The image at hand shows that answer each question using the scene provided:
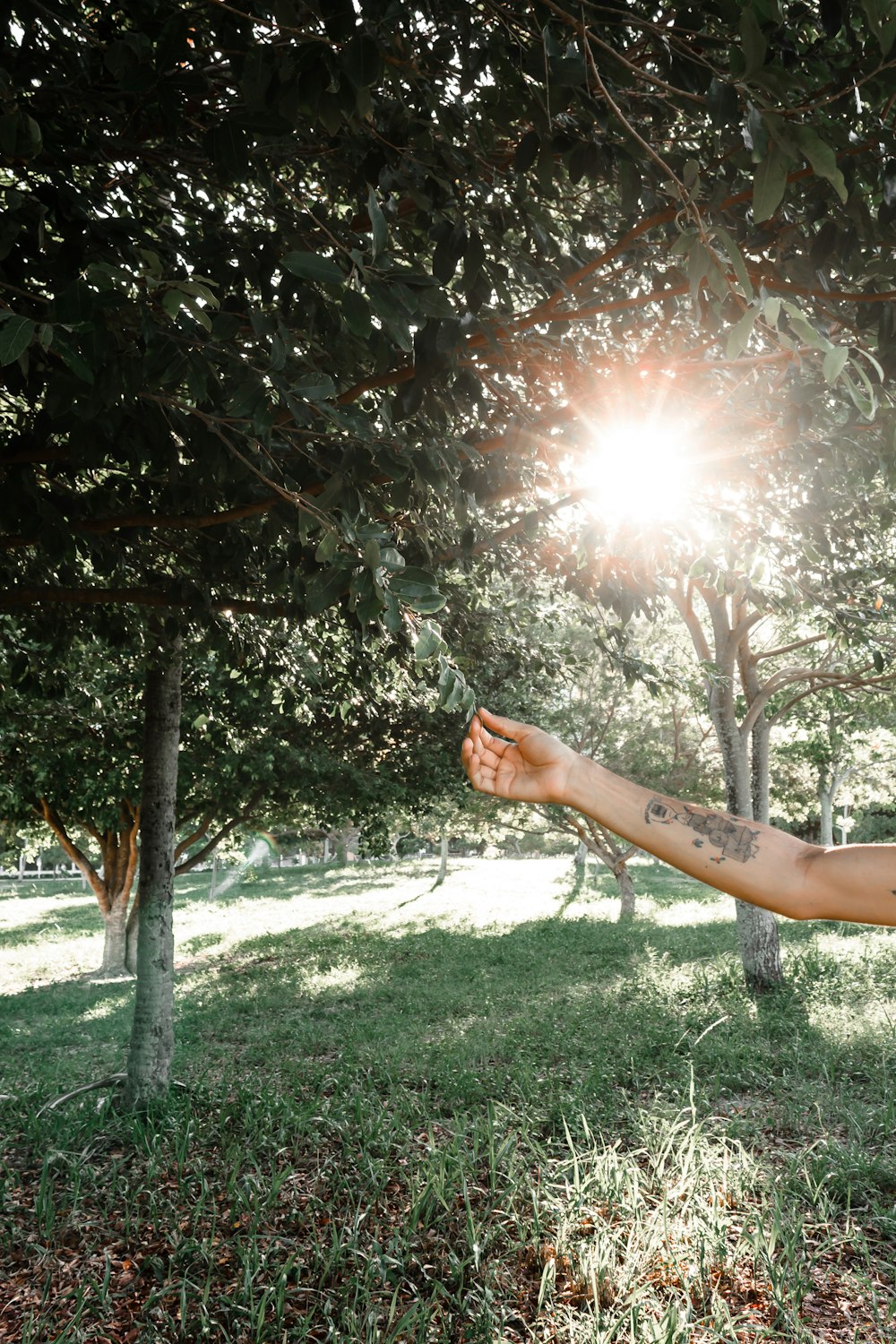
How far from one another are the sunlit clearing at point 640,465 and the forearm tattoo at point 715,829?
1812mm

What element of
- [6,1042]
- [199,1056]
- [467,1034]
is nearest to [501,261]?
[467,1034]

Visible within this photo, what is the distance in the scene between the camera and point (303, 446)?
11.3 feet

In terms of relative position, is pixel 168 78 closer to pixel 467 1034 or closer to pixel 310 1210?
pixel 310 1210

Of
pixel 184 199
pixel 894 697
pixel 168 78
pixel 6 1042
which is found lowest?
pixel 6 1042

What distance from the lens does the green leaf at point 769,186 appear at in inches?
63.5

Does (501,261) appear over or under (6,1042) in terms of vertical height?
over

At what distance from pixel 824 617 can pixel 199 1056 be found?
7.53 meters

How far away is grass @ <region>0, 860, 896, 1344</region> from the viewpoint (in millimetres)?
3758

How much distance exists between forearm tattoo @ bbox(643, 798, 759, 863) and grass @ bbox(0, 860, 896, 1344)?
2.54 meters

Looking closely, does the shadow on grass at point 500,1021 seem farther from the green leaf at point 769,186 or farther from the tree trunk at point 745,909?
the green leaf at point 769,186

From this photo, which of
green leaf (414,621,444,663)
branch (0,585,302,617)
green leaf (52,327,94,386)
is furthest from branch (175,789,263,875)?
green leaf (52,327,94,386)

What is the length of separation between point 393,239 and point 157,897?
537cm

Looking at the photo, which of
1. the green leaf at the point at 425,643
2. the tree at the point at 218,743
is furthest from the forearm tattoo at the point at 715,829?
the tree at the point at 218,743

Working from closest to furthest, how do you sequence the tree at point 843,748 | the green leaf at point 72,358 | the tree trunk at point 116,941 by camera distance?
1. the green leaf at point 72,358
2. the tree at point 843,748
3. the tree trunk at point 116,941
